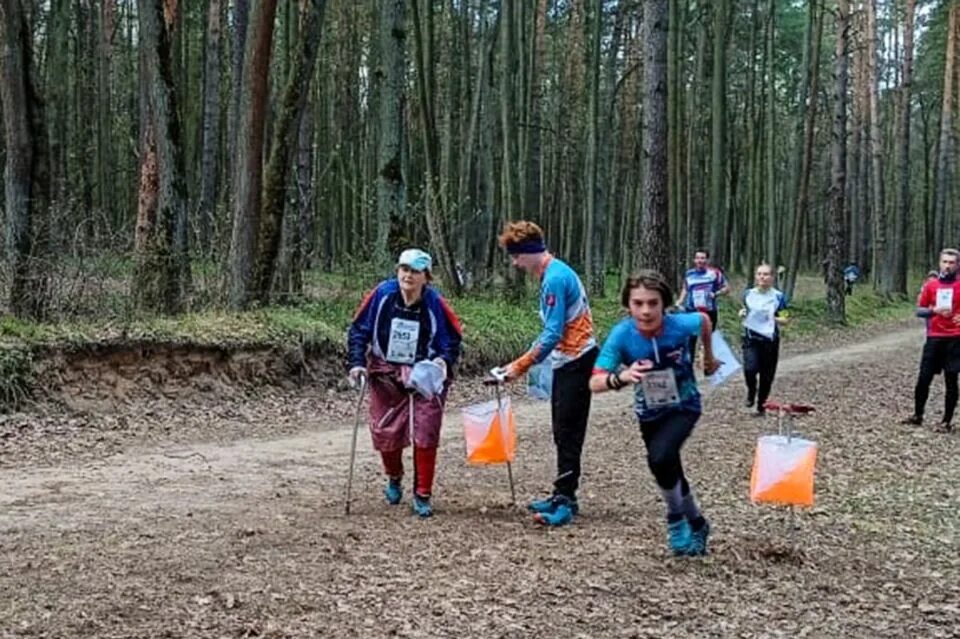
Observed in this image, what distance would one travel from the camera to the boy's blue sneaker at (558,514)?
21.6ft

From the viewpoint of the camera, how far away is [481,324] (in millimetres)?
16344

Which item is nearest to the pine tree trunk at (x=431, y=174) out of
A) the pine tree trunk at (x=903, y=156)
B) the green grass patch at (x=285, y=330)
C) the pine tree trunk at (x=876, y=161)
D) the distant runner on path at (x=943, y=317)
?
the green grass patch at (x=285, y=330)

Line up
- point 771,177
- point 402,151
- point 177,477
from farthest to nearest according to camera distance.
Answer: point 771,177
point 402,151
point 177,477

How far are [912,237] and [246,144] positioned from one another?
5150 centimetres

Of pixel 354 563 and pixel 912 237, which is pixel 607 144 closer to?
pixel 354 563

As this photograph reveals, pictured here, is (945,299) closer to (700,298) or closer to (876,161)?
(700,298)

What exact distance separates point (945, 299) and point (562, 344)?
6.29 metres

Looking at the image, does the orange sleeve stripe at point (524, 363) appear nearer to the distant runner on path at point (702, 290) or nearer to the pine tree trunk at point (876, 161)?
the distant runner on path at point (702, 290)

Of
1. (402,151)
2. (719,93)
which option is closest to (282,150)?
(402,151)

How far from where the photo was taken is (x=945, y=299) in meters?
11.0

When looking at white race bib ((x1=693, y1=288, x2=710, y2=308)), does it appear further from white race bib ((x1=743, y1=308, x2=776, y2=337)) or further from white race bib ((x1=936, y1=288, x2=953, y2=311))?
white race bib ((x1=936, y1=288, x2=953, y2=311))

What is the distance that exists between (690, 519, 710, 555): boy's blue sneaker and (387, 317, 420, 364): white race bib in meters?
2.09

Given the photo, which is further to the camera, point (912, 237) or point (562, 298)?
point (912, 237)

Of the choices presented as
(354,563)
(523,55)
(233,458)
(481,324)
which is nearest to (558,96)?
(523,55)
